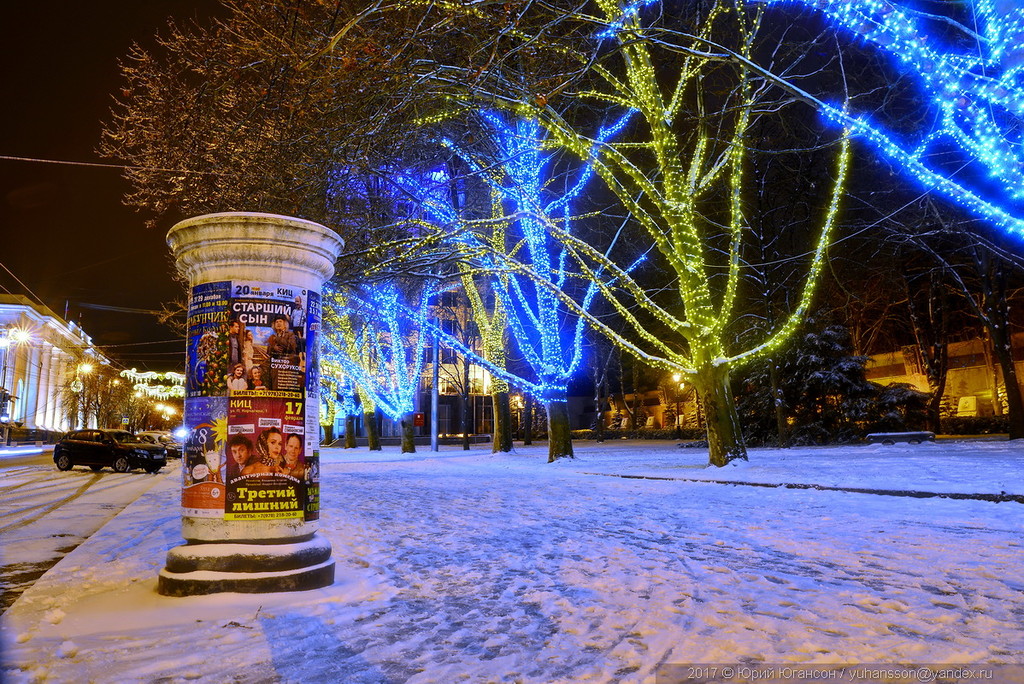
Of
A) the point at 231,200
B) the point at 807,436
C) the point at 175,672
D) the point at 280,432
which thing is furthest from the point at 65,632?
the point at 807,436

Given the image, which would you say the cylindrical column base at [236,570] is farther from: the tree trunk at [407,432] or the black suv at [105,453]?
the tree trunk at [407,432]

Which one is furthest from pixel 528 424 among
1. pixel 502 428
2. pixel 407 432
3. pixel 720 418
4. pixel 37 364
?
pixel 37 364

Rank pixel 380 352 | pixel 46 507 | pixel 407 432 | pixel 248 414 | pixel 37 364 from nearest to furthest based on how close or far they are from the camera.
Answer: pixel 248 414, pixel 46 507, pixel 380 352, pixel 407 432, pixel 37 364

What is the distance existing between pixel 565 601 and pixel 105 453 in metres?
26.5

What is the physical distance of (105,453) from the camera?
26.6m

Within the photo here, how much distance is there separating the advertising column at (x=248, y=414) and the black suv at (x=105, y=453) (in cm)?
2342

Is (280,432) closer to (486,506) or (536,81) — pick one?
(486,506)

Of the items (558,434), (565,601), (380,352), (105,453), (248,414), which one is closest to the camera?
(565,601)

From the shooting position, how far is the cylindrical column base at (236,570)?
5625mm

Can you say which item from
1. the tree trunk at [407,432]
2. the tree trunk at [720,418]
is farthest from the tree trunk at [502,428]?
the tree trunk at [720,418]

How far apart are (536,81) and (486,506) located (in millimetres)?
7649

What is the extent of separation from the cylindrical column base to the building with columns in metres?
76.5

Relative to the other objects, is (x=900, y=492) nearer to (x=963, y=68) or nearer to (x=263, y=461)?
(x=963, y=68)

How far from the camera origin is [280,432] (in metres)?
6.02
